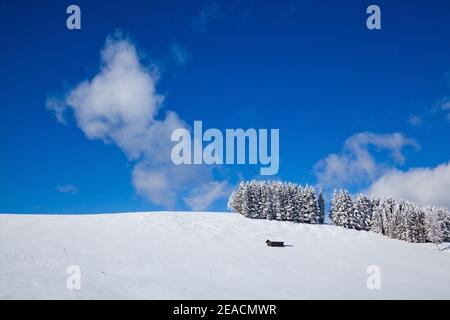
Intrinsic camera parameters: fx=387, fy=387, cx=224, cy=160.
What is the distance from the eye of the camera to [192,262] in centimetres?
3897

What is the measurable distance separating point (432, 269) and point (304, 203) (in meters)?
45.1

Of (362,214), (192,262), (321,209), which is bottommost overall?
(192,262)

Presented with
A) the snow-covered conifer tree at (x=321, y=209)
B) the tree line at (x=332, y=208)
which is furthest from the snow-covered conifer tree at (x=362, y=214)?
the snow-covered conifer tree at (x=321, y=209)

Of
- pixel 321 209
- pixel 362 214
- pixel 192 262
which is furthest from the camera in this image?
pixel 321 209

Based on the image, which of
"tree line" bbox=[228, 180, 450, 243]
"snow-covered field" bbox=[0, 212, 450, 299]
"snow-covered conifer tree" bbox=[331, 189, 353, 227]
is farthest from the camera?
"snow-covered conifer tree" bbox=[331, 189, 353, 227]

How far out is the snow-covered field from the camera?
26.9m

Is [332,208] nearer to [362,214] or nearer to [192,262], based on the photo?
[362,214]

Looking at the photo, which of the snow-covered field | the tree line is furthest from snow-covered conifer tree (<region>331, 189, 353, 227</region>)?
the snow-covered field

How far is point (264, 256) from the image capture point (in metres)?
45.7

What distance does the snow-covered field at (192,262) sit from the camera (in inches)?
1059

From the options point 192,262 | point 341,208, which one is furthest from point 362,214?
point 192,262

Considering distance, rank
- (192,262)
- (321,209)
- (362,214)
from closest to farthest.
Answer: (192,262)
(362,214)
(321,209)

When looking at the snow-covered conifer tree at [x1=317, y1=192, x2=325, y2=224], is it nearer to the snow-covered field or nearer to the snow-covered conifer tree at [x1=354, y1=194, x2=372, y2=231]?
the snow-covered conifer tree at [x1=354, y1=194, x2=372, y2=231]
